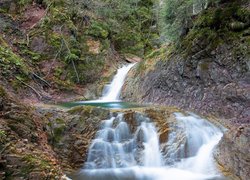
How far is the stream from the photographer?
720 centimetres

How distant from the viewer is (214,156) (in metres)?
7.42

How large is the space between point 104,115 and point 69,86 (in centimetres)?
812

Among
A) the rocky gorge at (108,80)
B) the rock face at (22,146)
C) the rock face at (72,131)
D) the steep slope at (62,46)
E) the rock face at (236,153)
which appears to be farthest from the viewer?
the steep slope at (62,46)

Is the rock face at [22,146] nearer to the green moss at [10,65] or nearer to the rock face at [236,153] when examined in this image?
the rock face at [236,153]

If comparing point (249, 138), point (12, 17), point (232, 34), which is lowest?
point (249, 138)

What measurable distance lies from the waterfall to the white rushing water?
694 cm

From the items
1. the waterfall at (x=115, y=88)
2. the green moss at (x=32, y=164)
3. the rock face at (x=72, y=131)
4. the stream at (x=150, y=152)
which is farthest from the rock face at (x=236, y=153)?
the waterfall at (x=115, y=88)

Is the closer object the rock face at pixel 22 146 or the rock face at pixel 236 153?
the rock face at pixel 22 146

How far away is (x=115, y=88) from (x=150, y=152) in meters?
8.48

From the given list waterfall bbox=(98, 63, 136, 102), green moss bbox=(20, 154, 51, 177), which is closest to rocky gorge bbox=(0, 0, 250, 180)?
green moss bbox=(20, 154, 51, 177)

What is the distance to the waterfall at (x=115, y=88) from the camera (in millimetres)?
15508

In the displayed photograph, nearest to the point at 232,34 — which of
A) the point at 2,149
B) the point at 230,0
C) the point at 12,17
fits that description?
the point at 230,0

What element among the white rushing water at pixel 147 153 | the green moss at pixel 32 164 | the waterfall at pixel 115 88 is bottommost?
the white rushing water at pixel 147 153

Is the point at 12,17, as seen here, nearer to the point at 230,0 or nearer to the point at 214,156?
the point at 230,0
